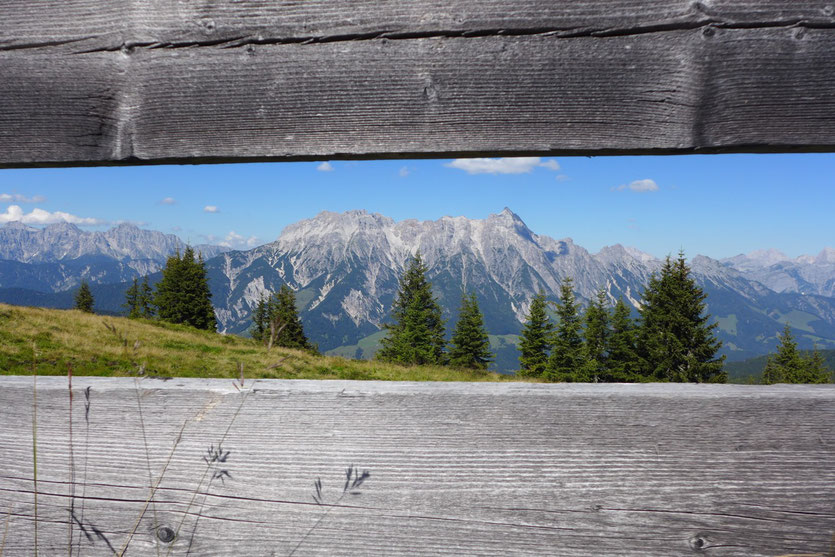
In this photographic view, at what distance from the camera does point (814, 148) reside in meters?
1.27

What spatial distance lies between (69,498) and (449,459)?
1.16m

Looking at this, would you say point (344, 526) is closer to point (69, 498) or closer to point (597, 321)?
point (69, 498)

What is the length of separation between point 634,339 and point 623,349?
2435 millimetres

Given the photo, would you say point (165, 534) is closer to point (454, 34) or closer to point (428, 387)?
point (428, 387)

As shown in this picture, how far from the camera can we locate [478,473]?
1.34 m

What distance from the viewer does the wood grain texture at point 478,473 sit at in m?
1.31

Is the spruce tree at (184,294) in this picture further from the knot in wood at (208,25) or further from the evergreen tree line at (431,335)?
the knot in wood at (208,25)

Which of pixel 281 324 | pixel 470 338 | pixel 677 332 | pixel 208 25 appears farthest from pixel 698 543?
pixel 470 338

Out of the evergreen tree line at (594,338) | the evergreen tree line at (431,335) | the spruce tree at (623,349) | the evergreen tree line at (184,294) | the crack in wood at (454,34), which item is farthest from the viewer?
the evergreen tree line at (184,294)

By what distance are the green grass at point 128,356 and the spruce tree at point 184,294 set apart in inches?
1580

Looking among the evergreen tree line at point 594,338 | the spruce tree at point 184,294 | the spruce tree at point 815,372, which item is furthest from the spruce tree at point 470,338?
the spruce tree at point 815,372

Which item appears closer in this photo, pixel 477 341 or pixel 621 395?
pixel 621 395

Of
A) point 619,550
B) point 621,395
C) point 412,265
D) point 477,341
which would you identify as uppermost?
point 412,265

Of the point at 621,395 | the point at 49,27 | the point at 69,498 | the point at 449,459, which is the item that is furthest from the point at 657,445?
the point at 49,27
